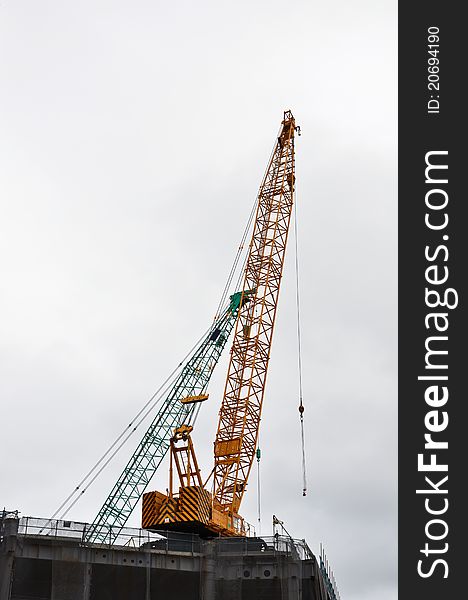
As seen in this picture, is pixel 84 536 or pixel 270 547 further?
pixel 270 547

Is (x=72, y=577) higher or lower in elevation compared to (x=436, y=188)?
lower

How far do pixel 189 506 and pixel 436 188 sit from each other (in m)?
35.6

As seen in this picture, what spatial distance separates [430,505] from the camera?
1207 inches

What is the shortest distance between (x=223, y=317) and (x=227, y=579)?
39962mm

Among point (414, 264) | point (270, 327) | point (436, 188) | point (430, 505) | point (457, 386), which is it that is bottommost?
point (430, 505)

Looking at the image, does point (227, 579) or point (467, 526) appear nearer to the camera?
point (467, 526)

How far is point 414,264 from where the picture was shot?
33188mm

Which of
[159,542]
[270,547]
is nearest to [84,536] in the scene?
[159,542]

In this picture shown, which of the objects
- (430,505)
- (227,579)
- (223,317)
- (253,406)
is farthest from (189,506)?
(430,505)

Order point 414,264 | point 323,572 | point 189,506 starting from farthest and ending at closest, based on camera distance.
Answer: point 189,506 < point 323,572 < point 414,264

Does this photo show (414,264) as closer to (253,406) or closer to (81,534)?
(81,534)

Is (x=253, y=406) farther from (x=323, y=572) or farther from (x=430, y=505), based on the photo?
(x=430, y=505)

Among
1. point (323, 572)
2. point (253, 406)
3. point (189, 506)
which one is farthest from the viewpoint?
point (253, 406)

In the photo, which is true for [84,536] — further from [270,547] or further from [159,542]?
[270,547]
